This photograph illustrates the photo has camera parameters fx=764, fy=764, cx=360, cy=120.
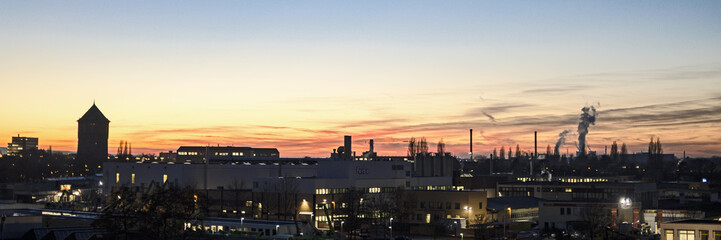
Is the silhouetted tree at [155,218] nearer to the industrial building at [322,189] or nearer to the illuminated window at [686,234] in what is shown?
the industrial building at [322,189]

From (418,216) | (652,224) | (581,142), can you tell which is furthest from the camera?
(581,142)

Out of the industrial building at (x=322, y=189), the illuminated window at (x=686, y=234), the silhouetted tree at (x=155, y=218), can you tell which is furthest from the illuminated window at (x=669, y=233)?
the silhouetted tree at (x=155, y=218)

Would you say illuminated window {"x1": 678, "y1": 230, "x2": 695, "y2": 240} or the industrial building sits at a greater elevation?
the industrial building

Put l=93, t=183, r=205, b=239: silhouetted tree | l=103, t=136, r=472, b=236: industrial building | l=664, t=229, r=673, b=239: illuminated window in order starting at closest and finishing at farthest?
l=93, t=183, r=205, b=239: silhouetted tree < l=664, t=229, r=673, b=239: illuminated window < l=103, t=136, r=472, b=236: industrial building

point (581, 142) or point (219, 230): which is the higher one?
point (581, 142)

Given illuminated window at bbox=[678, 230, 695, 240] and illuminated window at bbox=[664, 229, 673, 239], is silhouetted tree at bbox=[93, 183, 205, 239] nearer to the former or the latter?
illuminated window at bbox=[664, 229, 673, 239]

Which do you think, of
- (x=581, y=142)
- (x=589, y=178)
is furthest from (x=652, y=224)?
(x=581, y=142)

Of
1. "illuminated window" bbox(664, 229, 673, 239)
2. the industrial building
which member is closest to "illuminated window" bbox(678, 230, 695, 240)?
"illuminated window" bbox(664, 229, 673, 239)

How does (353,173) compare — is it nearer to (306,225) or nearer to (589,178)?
(306,225)

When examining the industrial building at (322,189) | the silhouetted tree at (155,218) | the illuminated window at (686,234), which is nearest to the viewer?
the silhouetted tree at (155,218)

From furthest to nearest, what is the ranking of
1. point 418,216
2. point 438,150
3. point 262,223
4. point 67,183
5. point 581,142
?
point 438,150, point 581,142, point 67,183, point 418,216, point 262,223

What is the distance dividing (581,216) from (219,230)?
1330 inches

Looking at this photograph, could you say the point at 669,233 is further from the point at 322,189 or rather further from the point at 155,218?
the point at 322,189

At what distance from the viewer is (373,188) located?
3504 inches
